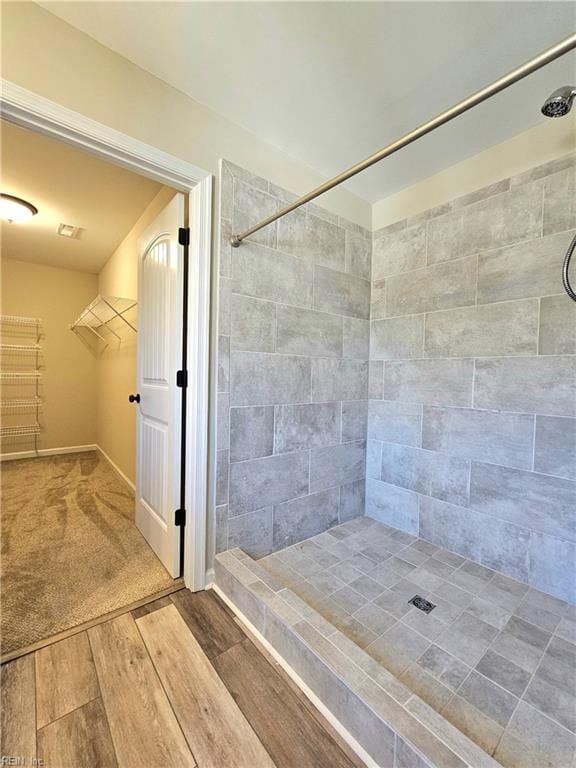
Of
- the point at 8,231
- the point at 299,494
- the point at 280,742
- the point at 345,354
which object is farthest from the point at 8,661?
the point at 8,231

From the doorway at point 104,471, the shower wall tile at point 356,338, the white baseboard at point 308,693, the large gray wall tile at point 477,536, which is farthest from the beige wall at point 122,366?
the large gray wall tile at point 477,536

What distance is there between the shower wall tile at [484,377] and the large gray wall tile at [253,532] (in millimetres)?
927

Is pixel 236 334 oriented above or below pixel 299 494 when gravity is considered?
above

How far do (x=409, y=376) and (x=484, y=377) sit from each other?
18.1 inches

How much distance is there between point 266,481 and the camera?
184cm

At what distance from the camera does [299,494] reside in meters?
2.01

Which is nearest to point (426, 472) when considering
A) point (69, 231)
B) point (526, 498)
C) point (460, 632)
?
point (526, 498)

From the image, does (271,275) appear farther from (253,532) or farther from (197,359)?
(253,532)

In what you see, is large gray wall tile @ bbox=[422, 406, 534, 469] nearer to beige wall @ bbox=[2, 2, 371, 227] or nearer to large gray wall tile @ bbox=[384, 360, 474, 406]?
large gray wall tile @ bbox=[384, 360, 474, 406]

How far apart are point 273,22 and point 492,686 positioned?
2.60m

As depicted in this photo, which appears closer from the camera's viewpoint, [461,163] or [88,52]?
[88,52]

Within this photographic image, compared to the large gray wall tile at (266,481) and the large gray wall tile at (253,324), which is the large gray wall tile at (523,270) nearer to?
the large gray wall tile at (253,324)

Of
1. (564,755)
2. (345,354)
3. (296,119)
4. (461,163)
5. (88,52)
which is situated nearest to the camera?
(564,755)

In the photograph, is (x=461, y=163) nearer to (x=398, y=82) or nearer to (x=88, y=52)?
(x=398, y=82)
